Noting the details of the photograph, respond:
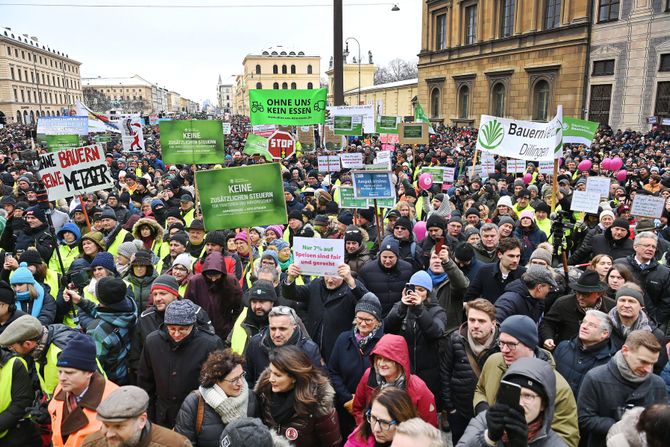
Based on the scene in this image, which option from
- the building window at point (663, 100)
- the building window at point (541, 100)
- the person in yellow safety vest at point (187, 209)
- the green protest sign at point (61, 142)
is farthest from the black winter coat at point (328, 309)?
the building window at point (541, 100)

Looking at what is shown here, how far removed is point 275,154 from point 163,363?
32.6 ft

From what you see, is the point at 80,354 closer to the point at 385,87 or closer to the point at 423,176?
the point at 423,176

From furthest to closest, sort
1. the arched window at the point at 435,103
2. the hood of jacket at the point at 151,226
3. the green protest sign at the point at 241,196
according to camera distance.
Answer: the arched window at the point at 435,103 < the hood of jacket at the point at 151,226 < the green protest sign at the point at 241,196

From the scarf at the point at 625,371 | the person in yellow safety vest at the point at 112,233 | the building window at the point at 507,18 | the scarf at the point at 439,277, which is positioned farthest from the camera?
the building window at the point at 507,18

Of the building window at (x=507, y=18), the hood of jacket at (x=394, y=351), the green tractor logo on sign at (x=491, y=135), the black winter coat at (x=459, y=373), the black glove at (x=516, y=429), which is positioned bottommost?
the black winter coat at (x=459, y=373)

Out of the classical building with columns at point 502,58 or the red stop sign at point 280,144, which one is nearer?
the red stop sign at point 280,144

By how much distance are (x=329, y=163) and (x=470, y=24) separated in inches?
1223

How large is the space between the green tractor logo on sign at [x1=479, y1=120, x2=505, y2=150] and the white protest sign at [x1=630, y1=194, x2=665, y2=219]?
3264 mm

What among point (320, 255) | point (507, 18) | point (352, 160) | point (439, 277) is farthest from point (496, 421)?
point (507, 18)

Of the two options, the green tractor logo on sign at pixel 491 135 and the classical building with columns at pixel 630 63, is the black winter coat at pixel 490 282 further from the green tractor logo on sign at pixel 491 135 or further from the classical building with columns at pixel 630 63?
the classical building with columns at pixel 630 63

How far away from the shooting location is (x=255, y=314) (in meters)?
3.91

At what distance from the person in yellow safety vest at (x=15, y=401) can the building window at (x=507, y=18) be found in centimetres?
3698

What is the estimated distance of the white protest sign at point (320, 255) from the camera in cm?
427

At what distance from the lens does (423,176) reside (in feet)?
32.9
